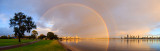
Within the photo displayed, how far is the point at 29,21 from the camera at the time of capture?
62.4 metres

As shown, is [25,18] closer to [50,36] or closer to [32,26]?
[32,26]

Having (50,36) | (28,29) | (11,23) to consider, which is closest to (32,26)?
(28,29)

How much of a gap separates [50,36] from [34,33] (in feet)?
111

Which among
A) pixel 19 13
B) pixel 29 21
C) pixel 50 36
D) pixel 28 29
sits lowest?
pixel 50 36

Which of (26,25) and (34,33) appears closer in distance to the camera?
(26,25)

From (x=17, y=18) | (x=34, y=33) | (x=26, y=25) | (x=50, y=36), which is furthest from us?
(x=50, y=36)

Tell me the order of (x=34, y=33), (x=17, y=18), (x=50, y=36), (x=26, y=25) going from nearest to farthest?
(x=17, y=18), (x=26, y=25), (x=34, y=33), (x=50, y=36)

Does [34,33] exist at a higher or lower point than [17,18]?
lower

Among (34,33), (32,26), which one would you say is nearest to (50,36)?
(34,33)

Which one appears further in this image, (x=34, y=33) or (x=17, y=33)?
(x=34, y=33)

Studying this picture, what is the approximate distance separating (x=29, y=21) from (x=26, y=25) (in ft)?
9.46

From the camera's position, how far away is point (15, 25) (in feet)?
196

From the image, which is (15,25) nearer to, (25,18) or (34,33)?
(25,18)

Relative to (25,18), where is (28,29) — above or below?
below
